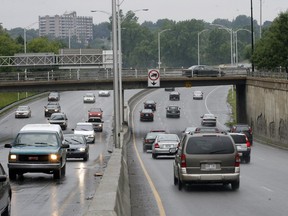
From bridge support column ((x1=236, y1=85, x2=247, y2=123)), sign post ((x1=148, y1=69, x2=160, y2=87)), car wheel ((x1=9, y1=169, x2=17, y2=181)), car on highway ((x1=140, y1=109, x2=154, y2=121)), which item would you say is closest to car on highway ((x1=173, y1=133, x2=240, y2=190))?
car wheel ((x1=9, y1=169, x2=17, y2=181))

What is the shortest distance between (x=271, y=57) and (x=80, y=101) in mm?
55568

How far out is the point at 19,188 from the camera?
79.7 feet

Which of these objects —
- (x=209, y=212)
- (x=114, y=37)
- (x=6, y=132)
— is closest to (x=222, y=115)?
(x=6, y=132)

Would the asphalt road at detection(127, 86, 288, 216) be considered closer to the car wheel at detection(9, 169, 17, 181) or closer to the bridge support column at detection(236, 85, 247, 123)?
the car wheel at detection(9, 169, 17, 181)

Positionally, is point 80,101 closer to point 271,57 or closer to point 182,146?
point 271,57

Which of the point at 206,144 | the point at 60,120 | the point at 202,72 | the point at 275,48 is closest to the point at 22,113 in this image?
the point at 60,120

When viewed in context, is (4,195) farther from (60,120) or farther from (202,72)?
(202,72)

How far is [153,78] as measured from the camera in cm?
7906

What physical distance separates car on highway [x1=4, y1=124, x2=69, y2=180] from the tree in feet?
169

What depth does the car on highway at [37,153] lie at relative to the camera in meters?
26.6

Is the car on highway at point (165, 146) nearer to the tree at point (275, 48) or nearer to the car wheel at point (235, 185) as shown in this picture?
the car wheel at point (235, 185)

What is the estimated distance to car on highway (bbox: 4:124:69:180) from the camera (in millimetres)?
26578

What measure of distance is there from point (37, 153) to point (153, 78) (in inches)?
2076

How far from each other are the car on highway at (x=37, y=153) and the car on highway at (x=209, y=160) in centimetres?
507
